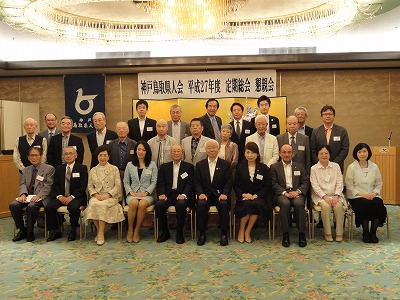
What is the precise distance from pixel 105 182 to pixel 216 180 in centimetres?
142

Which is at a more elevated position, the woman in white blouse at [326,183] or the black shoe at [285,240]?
the woman in white blouse at [326,183]

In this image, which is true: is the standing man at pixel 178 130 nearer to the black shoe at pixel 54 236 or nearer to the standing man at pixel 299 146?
the standing man at pixel 299 146

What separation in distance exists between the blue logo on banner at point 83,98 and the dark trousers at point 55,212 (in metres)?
3.82

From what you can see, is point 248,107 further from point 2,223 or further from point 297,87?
point 2,223

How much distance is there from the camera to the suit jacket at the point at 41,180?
5.46 meters

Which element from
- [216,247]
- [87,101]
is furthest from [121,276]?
[87,101]

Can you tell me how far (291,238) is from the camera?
5230 mm

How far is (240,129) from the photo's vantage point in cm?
601

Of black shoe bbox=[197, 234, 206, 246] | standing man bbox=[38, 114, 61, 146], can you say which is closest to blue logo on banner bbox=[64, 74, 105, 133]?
standing man bbox=[38, 114, 61, 146]

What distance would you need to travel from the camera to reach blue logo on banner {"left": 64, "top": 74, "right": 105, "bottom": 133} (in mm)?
8945

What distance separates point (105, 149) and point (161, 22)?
5.74 ft

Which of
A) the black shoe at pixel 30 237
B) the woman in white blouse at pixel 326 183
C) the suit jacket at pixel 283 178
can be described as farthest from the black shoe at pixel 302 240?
the black shoe at pixel 30 237

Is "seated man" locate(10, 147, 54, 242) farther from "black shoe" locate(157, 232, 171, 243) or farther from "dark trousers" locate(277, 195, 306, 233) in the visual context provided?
"dark trousers" locate(277, 195, 306, 233)

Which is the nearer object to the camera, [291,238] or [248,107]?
[291,238]
